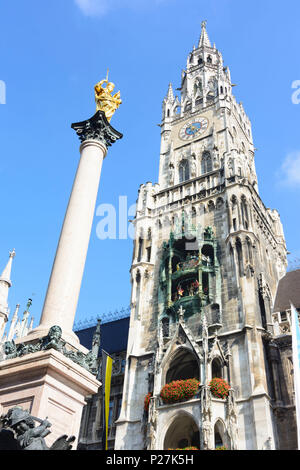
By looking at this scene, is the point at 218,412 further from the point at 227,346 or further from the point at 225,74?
the point at 225,74

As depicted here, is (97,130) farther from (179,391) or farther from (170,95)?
(170,95)

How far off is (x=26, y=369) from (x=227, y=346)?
60.2 feet

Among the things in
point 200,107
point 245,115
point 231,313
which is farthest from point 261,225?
point 245,115

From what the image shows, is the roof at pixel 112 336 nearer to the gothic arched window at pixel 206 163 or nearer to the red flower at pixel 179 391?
the red flower at pixel 179 391

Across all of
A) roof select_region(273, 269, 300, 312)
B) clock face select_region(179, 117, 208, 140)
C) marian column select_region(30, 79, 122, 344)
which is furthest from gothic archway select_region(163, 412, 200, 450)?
clock face select_region(179, 117, 208, 140)

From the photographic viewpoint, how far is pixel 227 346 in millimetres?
26625

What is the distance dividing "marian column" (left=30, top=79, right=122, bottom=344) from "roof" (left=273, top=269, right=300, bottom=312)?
20431 millimetres

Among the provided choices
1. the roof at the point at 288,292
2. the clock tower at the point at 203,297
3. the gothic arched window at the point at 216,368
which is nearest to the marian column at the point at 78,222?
the clock tower at the point at 203,297

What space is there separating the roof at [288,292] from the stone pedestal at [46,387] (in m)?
23.0

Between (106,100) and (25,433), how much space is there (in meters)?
12.0

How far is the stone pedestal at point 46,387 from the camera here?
396 inches

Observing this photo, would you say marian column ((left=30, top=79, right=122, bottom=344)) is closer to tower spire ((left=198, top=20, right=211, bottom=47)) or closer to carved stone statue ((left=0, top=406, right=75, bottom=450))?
carved stone statue ((left=0, top=406, right=75, bottom=450))

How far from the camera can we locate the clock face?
4269cm

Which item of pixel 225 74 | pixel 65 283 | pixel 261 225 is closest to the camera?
pixel 65 283
